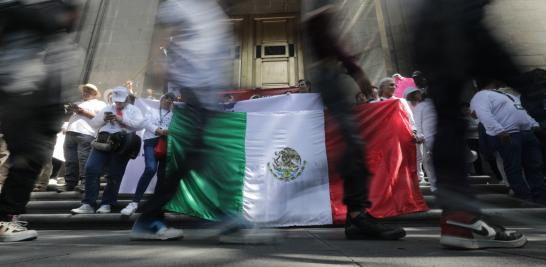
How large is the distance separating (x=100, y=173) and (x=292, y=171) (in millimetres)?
2343

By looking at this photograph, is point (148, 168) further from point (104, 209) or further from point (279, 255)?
point (279, 255)

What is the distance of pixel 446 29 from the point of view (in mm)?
2131

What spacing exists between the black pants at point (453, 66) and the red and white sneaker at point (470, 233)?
52mm

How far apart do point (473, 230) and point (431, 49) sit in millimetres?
911

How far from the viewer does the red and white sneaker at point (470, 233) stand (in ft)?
7.45

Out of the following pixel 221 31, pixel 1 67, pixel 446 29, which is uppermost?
pixel 221 31

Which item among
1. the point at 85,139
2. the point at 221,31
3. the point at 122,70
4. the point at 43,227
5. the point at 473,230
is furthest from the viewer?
the point at 122,70

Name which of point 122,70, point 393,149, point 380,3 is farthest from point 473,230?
point 122,70

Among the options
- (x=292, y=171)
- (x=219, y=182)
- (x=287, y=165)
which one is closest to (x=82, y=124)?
(x=219, y=182)

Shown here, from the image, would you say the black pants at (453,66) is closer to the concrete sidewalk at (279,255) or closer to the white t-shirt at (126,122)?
the concrete sidewalk at (279,255)

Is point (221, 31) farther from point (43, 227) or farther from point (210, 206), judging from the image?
point (43, 227)

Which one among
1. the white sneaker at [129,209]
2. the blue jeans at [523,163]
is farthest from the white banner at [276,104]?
the blue jeans at [523,163]

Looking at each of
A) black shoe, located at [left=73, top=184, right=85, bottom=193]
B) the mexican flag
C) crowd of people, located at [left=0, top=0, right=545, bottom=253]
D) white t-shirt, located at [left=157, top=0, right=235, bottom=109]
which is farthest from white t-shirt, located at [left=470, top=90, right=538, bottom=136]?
black shoe, located at [left=73, top=184, right=85, bottom=193]

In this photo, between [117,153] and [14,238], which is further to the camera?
[117,153]
